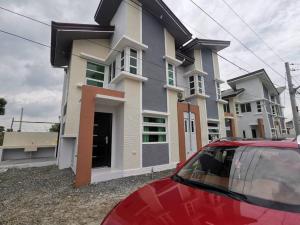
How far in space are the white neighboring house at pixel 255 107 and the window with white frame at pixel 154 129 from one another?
1530 centimetres

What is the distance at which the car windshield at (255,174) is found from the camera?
1.54 meters

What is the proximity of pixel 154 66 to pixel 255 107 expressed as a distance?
58.4 ft

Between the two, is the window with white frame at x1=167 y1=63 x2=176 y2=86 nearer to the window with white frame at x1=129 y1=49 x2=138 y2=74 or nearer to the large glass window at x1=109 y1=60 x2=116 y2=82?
the window with white frame at x1=129 y1=49 x2=138 y2=74

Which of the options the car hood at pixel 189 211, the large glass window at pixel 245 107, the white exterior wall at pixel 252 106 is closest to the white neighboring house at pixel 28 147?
the car hood at pixel 189 211

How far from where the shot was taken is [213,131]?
12.9 metres

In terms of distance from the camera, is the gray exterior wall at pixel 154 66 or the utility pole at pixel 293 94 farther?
the utility pole at pixel 293 94

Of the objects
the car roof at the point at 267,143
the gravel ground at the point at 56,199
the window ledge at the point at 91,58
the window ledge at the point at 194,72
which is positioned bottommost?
the gravel ground at the point at 56,199

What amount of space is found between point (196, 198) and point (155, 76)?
325 inches

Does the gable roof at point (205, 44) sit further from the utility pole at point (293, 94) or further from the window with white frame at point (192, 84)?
the utility pole at point (293, 94)

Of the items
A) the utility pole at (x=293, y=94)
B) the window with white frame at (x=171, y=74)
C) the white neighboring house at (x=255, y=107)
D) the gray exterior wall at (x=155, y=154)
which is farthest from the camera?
the white neighboring house at (x=255, y=107)

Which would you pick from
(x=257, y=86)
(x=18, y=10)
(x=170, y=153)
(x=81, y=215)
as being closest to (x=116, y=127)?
(x=170, y=153)

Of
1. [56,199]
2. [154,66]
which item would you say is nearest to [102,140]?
[56,199]

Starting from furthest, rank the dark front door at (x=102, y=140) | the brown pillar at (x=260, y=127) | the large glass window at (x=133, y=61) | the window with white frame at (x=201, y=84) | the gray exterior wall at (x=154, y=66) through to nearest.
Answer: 1. the brown pillar at (x=260, y=127)
2. the window with white frame at (x=201, y=84)
3. the gray exterior wall at (x=154, y=66)
4. the large glass window at (x=133, y=61)
5. the dark front door at (x=102, y=140)

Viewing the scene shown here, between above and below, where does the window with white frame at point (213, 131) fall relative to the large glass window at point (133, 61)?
below
